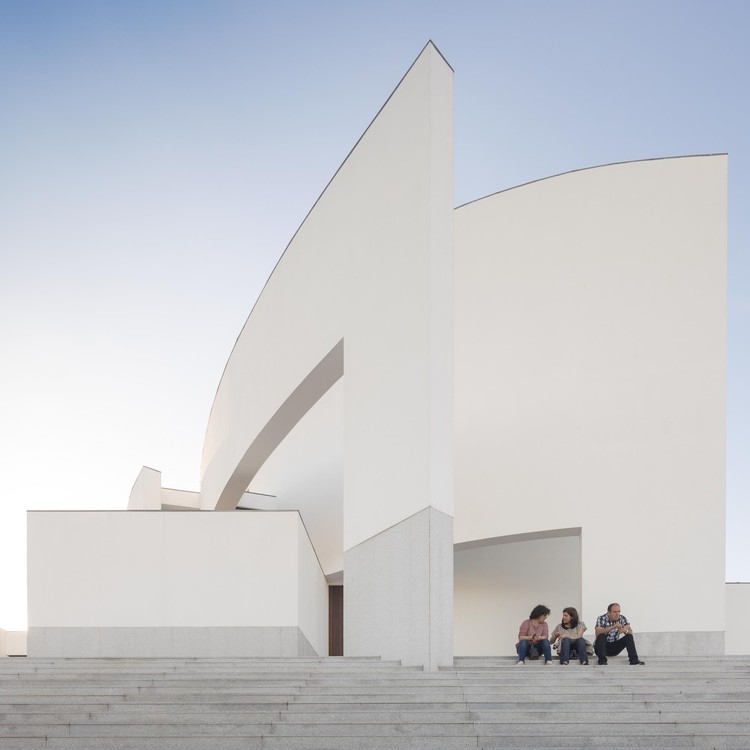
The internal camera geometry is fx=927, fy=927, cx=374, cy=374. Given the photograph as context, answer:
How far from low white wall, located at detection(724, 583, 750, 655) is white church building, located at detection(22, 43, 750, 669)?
0.12 feet

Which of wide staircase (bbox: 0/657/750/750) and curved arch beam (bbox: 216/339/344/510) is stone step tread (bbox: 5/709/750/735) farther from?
curved arch beam (bbox: 216/339/344/510)

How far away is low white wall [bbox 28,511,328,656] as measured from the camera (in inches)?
426

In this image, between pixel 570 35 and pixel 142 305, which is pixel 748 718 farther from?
pixel 142 305

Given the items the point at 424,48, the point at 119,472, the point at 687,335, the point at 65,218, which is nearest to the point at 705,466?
the point at 687,335

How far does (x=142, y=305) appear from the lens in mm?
22578

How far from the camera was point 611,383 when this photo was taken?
1420cm

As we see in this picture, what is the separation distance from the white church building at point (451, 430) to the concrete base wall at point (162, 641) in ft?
0.08

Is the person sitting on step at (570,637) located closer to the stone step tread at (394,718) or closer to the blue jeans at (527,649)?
the blue jeans at (527,649)

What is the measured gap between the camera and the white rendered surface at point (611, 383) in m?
13.4

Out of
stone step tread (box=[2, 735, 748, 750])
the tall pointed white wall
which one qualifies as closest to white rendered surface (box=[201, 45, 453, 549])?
the tall pointed white wall

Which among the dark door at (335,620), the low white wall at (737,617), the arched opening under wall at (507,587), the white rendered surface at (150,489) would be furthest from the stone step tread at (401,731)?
the dark door at (335,620)

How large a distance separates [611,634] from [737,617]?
813cm

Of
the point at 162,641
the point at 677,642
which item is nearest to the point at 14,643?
the point at 162,641

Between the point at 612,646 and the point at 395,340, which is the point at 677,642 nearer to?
the point at 612,646
